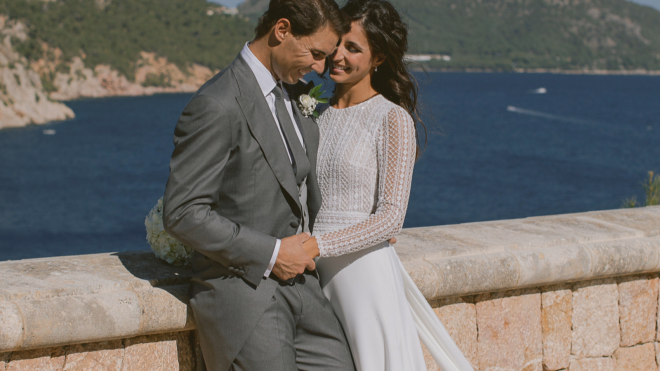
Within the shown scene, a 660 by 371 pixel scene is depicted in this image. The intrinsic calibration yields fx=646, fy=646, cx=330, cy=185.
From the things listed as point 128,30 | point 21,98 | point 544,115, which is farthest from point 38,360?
point 128,30

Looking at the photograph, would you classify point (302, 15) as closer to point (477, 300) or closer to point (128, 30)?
point (477, 300)

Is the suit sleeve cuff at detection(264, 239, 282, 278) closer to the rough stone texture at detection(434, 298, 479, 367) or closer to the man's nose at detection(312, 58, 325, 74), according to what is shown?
the man's nose at detection(312, 58, 325, 74)

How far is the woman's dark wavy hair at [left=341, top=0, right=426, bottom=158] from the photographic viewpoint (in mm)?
2547

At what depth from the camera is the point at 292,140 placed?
7.20ft

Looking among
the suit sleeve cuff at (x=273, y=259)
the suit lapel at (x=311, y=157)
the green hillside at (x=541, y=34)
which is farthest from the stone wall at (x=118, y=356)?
the green hillside at (x=541, y=34)

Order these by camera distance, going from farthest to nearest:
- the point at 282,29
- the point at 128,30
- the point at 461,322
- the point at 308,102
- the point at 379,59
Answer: the point at 128,30, the point at 461,322, the point at 379,59, the point at 308,102, the point at 282,29

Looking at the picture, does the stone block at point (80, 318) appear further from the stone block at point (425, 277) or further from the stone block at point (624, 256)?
the stone block at point (624, 256)

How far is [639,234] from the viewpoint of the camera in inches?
137

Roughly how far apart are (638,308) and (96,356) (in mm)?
2672

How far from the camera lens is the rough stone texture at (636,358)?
337 cm

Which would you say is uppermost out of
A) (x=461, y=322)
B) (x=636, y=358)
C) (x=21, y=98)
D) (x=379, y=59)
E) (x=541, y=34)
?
(x=379, y=59)

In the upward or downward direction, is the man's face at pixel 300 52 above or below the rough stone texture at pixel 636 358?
above

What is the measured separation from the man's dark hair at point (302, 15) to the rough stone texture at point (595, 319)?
195 centimetres

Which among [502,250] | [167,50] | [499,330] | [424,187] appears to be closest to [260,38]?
[502,250]
